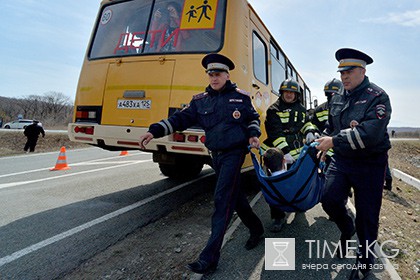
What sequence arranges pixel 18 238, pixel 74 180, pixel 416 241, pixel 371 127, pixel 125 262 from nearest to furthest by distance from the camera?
1. pixel 371 127
2. pixel 125 262
3. pixel 18 238
4. pixel 416 241
5. pixel 74 180

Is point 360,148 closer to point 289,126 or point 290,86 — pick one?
point 289,126

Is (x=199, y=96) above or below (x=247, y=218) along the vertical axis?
above

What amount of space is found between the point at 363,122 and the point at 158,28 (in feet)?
10.8

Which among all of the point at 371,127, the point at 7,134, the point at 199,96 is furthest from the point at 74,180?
the point at 7,134

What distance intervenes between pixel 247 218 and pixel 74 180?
4859 mm

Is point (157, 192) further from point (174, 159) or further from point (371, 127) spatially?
point (371, 127)

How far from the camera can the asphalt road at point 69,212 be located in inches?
112

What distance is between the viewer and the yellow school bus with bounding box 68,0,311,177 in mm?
3959

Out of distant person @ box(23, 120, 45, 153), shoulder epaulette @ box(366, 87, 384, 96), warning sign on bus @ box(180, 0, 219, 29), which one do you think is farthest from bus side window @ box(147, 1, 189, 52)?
distant person @ box(23, 120, 45, 153)

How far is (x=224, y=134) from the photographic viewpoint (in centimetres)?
278

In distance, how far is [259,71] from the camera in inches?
197

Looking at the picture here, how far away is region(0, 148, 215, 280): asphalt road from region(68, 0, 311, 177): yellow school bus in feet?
3.22

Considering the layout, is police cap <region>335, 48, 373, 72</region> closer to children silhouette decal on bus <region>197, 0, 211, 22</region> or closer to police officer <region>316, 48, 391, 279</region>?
police officer <region>316, 48, 391, 279</region>

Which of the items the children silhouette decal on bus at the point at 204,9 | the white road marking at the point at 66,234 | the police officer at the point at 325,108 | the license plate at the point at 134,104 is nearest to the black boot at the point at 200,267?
the white road marking at the point at 66,234
